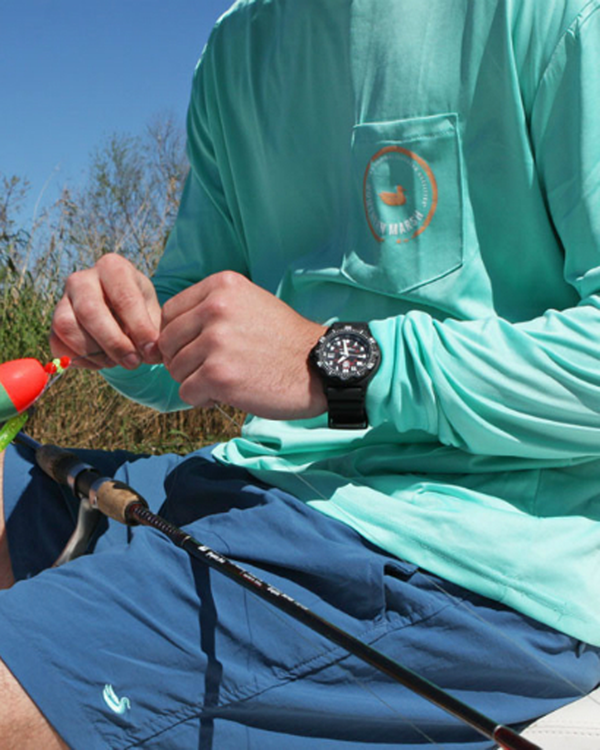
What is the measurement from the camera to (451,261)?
4.55 ft

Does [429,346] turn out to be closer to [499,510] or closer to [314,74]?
[499,510]

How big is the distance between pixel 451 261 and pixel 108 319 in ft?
1.94

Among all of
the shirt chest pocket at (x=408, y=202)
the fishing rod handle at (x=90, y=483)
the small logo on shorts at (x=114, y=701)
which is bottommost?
the small logo on shorts at (x=114, y=701)

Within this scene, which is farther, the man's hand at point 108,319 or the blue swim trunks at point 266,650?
the man's hand at point 108,319

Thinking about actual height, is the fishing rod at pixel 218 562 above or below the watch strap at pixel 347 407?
below

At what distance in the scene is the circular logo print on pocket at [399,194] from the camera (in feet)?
4.58

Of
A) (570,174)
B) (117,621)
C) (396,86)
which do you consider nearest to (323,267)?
(396,86)

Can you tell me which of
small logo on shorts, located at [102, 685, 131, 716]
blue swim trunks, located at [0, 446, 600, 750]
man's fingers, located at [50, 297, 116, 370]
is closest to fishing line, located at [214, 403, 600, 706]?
blue swim trunks, located at [0, 446, 600, 750]

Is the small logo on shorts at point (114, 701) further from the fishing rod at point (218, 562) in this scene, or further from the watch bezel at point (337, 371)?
the watch bezel at point (337, 371)

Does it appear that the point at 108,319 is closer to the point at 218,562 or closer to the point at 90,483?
the point at 90,483

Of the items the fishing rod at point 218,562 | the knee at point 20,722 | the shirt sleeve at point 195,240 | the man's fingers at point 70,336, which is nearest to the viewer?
the fishing rod at point 218,562

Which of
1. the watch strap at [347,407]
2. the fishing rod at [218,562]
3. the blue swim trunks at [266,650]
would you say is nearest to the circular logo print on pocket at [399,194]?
the watch strap at [347,407]

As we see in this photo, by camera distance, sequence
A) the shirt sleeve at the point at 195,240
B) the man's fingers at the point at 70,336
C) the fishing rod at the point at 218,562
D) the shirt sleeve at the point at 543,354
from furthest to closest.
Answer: the shirt sleeve at the point at 195,240
the man's fingers at the point at 70,336
the shirt sleeve at the point at 543,354
the fishing rod at the point at 218,562

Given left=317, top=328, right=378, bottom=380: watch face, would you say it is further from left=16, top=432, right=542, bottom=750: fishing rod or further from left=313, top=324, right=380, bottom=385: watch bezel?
left=16, top=432, right=542, bottom=750: fishing rod
